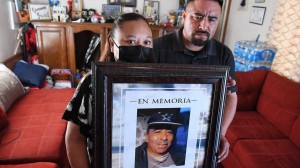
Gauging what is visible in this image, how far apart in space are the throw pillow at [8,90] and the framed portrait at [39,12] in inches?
47.9

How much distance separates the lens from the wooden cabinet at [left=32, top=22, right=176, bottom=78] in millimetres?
3211

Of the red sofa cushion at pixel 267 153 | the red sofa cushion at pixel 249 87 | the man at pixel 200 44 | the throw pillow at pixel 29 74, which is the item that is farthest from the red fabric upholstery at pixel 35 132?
the red sofa cushion at pixel 249 87

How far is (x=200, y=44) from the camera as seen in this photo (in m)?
0.96

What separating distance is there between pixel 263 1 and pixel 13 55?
10.8 feet

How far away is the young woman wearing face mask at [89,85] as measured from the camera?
585 millimetres

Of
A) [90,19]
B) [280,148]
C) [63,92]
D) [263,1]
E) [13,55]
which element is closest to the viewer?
[280,148]

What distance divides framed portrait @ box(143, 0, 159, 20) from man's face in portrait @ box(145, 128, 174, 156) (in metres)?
3.33

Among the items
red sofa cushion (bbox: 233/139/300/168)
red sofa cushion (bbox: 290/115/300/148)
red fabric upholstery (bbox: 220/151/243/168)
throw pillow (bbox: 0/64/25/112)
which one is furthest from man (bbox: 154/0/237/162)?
throw pillow (bbox: 0/64/25/112)

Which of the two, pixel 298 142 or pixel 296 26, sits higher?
pixel 296 26

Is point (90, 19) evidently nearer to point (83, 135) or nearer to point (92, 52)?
point (92, 52)

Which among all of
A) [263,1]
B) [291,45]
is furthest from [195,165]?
[263,1]

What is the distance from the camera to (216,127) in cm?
54

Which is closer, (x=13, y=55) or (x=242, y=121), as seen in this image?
(x=242, y=121)

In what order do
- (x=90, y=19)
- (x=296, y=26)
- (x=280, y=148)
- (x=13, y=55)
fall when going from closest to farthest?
(x=280, y=148)
(x=296, y=26)
(x=13, y=55)
(x=90, y=19)
